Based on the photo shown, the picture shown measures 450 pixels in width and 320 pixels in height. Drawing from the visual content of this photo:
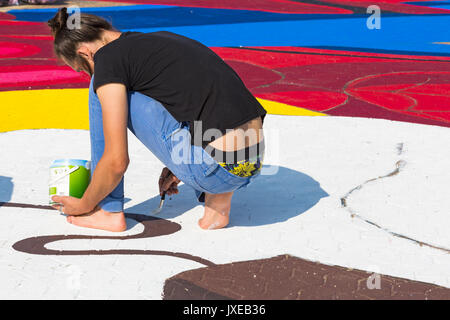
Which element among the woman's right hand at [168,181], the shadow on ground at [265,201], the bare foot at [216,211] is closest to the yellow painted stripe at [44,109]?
the shadow on ground at [265,201]

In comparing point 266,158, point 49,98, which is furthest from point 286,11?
point 266,158

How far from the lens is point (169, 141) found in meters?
3.10

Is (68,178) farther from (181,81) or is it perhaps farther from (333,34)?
Result: (333,34)

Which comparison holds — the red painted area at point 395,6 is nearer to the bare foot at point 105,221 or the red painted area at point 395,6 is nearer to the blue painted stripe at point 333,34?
the blue painted stripe at point 333,34

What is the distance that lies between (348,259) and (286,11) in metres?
13.5

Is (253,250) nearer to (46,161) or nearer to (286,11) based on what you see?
(46,161)

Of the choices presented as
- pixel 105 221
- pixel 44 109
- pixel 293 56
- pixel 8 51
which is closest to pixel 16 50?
pixel 8 51

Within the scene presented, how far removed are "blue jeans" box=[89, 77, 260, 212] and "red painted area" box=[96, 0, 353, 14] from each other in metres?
Result: 13.2

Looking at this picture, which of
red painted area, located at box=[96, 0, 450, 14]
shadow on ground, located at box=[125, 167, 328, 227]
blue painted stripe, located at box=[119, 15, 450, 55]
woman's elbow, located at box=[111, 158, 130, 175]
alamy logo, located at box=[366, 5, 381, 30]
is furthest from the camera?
red painted area, located at box=[96, 0, 450, 14]

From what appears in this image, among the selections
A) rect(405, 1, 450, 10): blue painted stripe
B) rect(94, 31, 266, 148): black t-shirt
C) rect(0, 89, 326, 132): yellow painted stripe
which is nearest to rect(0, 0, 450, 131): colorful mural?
rect(0, 89, 326, 132): yellow painted stripe

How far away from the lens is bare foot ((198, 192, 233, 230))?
3.39m

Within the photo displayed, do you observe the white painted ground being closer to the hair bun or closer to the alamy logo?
the hair bun

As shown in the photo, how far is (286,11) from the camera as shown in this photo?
16.0 m
